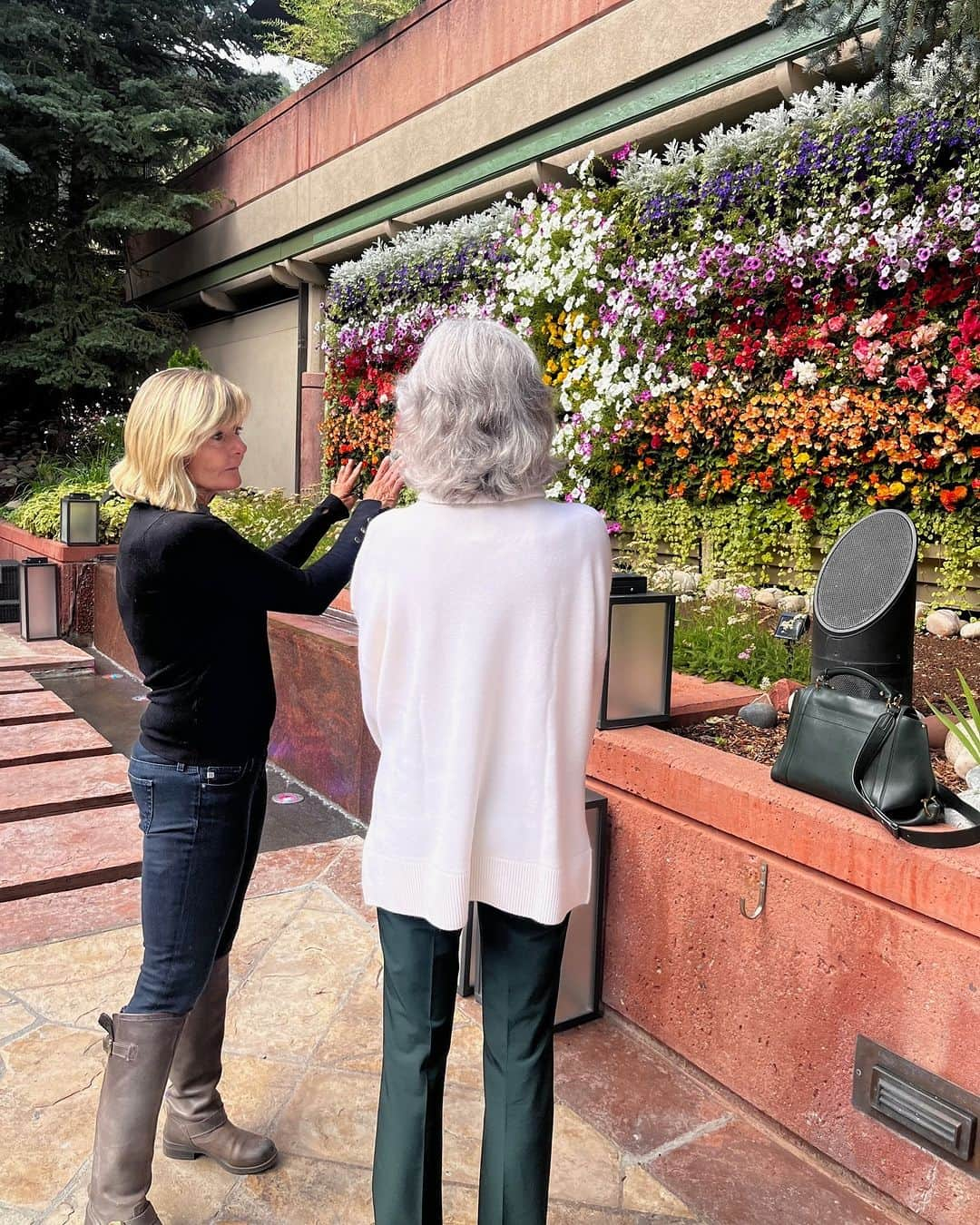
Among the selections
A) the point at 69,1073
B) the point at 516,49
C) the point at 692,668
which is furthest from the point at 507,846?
the point at 516,49

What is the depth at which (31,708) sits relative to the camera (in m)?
5.96

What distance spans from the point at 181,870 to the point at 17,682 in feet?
18.0

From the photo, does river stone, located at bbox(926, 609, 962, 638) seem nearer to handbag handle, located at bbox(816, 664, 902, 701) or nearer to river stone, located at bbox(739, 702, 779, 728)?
river stone, located at bbox(739, 702, 779, 728)

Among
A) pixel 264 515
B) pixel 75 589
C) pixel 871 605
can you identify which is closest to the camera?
pixel 871 605

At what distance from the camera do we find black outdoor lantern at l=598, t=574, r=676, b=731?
2.89 m

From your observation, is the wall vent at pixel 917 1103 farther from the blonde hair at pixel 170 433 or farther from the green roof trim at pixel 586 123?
the green roof trim at pixel 586 123

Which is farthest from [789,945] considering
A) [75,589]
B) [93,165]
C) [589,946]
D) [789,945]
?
[93,165]

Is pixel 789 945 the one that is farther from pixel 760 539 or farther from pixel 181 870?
pixel 760 539

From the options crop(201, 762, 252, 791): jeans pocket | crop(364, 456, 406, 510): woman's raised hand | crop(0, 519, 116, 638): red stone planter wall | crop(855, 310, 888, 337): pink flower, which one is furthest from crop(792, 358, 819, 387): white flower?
crop(0, 519, 116, 638): red stone planter wall

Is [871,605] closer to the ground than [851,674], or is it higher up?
higher up

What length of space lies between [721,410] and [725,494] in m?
0.54

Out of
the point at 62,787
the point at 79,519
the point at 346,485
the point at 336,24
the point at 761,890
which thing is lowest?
the point at 62,787

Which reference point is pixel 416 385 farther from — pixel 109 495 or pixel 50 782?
pixel 109 495

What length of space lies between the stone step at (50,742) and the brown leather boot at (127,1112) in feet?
11.5
